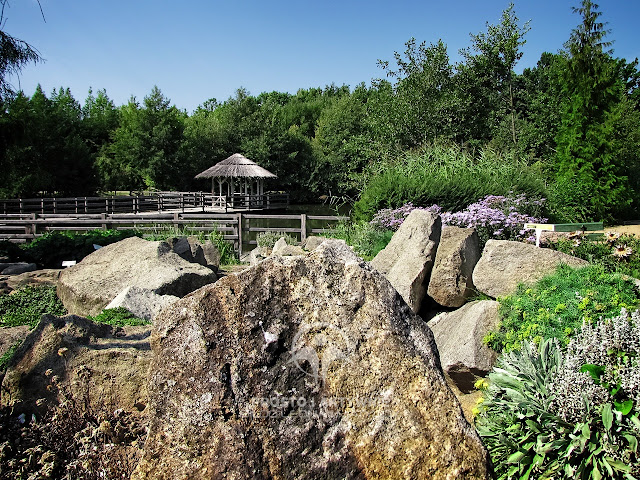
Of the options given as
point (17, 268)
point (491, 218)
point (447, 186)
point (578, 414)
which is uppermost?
point (447, 186)

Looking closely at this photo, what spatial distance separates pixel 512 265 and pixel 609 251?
186 centimetres

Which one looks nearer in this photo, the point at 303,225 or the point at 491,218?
the point at 491,218

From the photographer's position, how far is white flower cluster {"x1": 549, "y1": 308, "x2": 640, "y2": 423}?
278 centimetres

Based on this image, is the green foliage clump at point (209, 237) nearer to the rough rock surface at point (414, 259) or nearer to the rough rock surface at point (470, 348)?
the rough rock surface at point (414, 259)

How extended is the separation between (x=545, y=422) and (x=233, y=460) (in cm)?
172

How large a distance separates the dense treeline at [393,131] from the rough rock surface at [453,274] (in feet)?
14.0

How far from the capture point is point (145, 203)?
3466 cm

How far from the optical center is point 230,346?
243 centimetres

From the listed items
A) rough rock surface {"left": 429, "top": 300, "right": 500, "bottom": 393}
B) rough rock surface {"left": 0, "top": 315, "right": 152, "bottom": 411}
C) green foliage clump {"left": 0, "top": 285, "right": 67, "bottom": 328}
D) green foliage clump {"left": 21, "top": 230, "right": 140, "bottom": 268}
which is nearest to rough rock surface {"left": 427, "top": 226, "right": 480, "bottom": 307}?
rough rock surface {"left": 429, "top": 300, "right": 500, "bottom": 393}

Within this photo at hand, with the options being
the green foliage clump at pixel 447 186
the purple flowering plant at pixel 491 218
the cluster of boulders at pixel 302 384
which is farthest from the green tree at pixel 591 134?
the cluster of boulders at pixel 302 384

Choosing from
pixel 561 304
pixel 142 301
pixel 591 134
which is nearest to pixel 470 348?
pixel 561 304

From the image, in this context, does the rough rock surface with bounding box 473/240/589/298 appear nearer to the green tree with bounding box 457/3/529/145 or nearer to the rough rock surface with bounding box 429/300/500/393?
the rough rock surface with bounding box 429/300/500/393

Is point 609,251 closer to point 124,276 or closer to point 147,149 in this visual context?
point 124,276

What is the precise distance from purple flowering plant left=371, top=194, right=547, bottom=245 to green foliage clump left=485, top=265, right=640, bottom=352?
3518 mm
